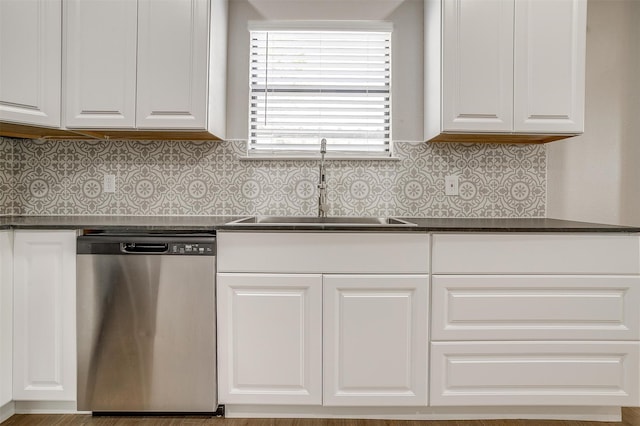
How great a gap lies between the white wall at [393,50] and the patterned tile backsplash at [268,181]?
14 cm

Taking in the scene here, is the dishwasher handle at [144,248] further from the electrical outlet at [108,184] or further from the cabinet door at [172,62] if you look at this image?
the electrical outlet at [108,184]

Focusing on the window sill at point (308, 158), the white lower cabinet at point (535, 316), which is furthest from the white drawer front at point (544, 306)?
the window sill at point (308, 158)

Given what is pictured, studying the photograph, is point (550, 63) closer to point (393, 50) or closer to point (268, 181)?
point (393, 50)

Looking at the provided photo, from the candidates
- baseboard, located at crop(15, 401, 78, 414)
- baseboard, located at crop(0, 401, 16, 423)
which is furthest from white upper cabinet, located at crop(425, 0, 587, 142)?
baseboard, located at crop(0, 401, 16, 423)

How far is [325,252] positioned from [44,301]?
50.1 inches

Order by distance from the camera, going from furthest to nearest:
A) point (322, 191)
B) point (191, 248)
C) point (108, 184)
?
Answer: 1. point (108, 184)
2. point (322, 191)
3. point (191, 248)

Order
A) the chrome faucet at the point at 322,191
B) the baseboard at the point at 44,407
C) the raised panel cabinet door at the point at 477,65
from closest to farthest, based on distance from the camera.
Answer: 1. the baseboard at the point at 44,407
2. the raised panel cabinet door at the point at 477,65
3. the chrome faucet at the point at 322,191

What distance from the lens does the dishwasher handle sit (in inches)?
68.3

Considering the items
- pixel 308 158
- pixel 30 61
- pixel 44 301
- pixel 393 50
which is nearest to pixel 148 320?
pixel 44 301

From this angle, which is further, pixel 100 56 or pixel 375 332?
pixel 100 56

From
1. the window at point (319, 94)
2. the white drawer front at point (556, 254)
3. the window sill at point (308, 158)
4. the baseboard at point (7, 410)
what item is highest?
the window at point (319, 94)

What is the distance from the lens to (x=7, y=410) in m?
1.81

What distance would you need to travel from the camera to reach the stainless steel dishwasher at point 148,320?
1.74 metres

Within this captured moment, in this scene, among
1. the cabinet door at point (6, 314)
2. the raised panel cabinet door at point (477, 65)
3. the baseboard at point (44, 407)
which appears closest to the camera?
the cabinet door at point (6, 314)
